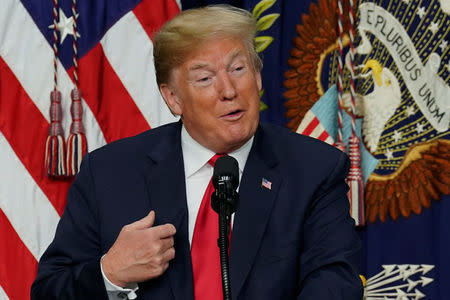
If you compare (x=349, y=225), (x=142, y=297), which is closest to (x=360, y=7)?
(x=349, y=225)

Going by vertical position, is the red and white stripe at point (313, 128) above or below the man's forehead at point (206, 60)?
below

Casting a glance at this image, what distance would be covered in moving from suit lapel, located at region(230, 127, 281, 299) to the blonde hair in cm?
27

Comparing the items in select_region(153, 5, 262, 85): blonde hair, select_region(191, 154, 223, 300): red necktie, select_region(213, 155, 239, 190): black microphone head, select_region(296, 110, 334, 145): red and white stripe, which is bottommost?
select_region(191, 154, 223, 300): red necktie

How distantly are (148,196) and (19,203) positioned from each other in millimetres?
1192

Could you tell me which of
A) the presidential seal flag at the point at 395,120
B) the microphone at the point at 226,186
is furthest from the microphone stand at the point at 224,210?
the presidential seal flag at the point at 395,120

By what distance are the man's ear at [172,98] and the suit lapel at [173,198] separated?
0.07 meters

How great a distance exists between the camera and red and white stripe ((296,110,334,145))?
284cm

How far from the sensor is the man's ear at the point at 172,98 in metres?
1.94

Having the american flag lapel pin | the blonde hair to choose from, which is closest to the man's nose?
the blonde hair

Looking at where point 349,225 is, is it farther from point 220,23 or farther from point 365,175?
point 365,175

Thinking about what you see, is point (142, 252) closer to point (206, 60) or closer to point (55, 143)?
point (206, 60)

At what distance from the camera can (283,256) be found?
5.49 feet

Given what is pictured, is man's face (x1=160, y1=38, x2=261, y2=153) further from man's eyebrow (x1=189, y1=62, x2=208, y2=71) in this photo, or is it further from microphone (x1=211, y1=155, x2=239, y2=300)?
microphone (x1=211, y1=155, x2=239, y2=300)

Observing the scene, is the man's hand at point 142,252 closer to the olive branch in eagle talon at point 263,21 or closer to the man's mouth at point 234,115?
the man's mouth at point 234,115
